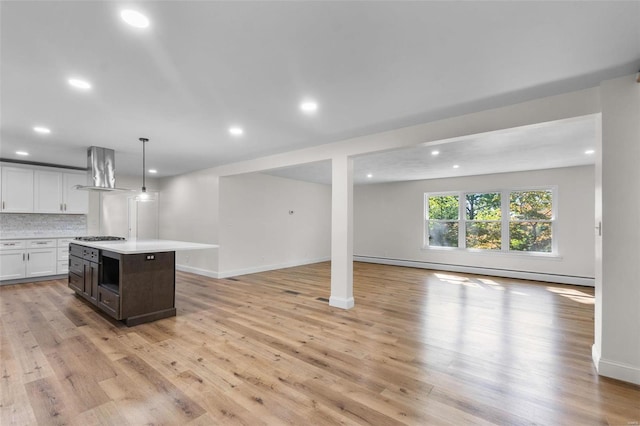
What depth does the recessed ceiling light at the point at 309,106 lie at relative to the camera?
2.83 meters

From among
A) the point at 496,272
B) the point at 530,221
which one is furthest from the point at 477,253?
the point at 530,221

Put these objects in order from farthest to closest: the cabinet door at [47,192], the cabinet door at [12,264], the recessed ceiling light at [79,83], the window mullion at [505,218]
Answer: the window mullion at [505,218] < the cabinet door at [47,192] < the cabinet door at [12,264] < the recessed ceiling light at [79,83]

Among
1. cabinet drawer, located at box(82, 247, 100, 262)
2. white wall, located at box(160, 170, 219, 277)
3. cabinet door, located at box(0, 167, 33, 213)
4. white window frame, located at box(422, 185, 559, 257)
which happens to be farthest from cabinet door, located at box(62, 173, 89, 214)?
white window frame, located at box(422, 185, 559, 257)

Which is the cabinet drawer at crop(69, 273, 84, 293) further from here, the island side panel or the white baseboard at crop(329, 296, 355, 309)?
the white baseboard at crop(329, 296, 355, 309)

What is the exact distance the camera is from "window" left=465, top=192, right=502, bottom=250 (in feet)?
22.4

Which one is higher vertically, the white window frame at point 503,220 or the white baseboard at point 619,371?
the white window frame at point 503,220

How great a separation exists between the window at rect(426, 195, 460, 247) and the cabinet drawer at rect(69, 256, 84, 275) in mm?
7532

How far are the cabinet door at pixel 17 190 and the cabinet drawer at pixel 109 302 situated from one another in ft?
11.9

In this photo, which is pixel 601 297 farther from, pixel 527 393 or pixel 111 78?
pixel 111 78

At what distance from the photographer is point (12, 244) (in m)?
5.44

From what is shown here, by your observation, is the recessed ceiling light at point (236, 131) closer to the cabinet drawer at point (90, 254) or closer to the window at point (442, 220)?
the cabinet drawer at point (90, 254)

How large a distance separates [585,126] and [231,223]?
611 cm

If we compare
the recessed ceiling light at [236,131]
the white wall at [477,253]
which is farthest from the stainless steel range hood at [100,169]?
the white wall at [477,253]

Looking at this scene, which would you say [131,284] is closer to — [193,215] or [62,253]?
[193,215]
